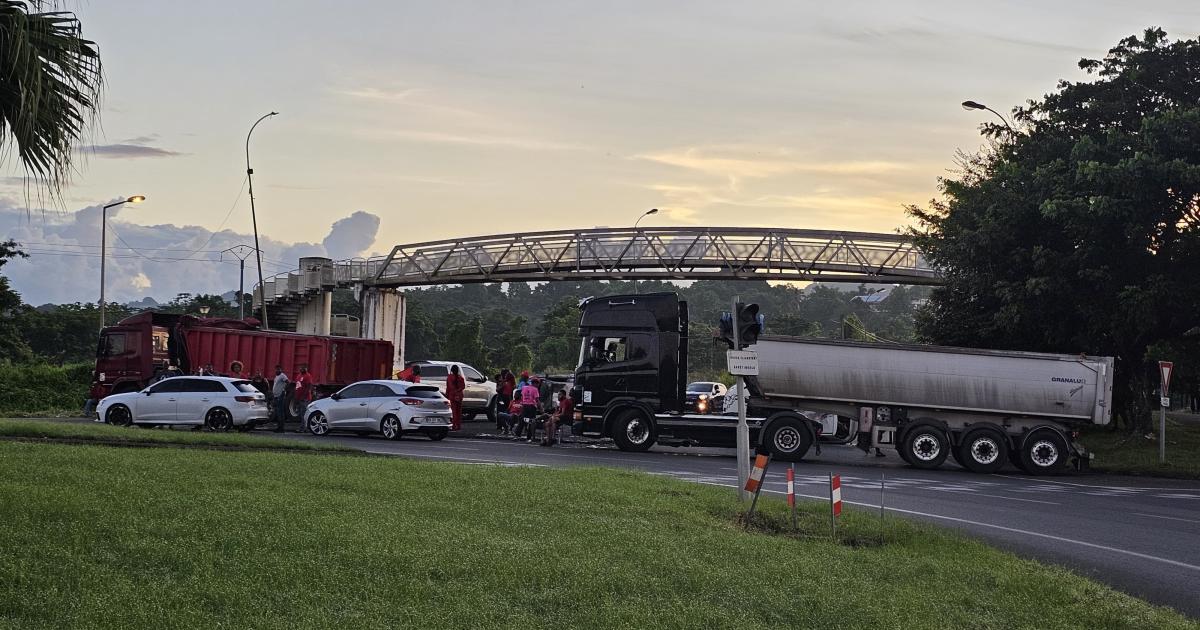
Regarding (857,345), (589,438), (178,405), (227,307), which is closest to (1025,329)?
(857,345)

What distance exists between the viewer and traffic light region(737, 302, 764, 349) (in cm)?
1605

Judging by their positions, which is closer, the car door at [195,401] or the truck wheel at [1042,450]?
the truck wheel at [1042,450]

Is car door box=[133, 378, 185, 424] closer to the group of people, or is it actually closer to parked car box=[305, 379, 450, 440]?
parked car box=[305, 379, 450, 440]

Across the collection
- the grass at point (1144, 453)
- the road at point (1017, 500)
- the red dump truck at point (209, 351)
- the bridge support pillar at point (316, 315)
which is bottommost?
the road at point (1017, 500)

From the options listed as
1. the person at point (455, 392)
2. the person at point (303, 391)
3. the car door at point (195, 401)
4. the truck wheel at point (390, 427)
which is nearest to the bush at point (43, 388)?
the person at point (303, 391)

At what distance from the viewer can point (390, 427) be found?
29312mm

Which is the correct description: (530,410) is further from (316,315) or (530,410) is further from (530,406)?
(316,315)

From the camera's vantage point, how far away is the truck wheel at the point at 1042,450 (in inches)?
1061

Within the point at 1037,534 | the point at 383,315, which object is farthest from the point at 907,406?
the point at 383,315

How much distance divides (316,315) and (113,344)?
20.9m

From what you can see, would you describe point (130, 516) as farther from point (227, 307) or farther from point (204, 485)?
point (227, 307)

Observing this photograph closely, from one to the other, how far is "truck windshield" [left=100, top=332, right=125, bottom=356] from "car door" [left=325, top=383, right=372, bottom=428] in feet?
28.5

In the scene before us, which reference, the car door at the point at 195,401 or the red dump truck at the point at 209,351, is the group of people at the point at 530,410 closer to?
the red dump truck at the point at 209,351

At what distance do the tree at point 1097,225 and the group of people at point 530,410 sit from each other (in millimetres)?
12407
